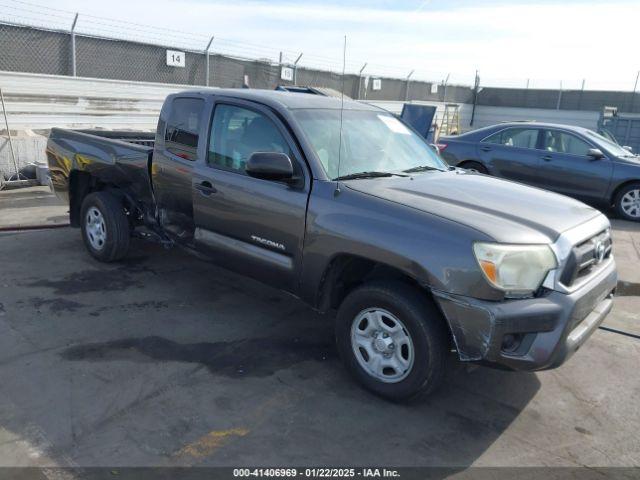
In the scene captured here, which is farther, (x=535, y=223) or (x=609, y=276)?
(x=609, y=276)

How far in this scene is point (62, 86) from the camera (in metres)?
12.0

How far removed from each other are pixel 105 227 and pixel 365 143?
118 inches

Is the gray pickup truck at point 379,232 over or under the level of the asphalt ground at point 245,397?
over

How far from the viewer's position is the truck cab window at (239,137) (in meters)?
4.28

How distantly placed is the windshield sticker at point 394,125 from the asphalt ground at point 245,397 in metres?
1.76

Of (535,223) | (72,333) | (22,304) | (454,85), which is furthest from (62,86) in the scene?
(454,85)

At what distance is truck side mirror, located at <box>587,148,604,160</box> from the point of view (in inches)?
369

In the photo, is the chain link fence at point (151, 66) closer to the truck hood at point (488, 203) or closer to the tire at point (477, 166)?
the tire at point (477, 166)

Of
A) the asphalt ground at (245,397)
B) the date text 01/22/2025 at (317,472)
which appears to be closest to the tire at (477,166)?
the asphalt ground at (245,397)

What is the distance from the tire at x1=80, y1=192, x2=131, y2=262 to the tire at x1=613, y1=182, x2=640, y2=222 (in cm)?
816

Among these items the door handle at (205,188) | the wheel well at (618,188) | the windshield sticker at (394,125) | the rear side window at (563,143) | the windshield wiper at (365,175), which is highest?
the windshield sticker at (394,125)

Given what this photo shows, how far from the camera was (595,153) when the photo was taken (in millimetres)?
9359

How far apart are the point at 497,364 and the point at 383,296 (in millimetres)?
767

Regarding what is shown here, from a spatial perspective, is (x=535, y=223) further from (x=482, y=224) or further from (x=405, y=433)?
(x=405, y=433)
